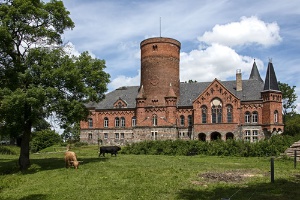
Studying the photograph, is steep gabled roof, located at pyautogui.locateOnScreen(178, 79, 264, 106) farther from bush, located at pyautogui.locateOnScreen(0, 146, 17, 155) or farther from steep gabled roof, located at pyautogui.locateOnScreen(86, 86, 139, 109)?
bush, located at pyautogui.locateOnScreen(0, 146, 17, 155)

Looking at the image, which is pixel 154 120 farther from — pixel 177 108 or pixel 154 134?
pixel 177 108

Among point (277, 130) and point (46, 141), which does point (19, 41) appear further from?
point (277, 130)

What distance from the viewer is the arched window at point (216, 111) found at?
55000mm

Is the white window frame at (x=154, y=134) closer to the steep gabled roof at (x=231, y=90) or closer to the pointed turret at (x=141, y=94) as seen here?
the pointed turret at (x=141, y=94)

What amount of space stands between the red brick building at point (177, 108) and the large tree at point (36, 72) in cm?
3320

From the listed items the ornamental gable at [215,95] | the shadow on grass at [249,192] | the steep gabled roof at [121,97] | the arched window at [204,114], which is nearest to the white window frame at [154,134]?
the steep gabled roof at [121,97]

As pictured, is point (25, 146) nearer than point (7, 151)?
Yes

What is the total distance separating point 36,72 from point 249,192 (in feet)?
49.8

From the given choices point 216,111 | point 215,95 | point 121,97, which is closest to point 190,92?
point 215,95

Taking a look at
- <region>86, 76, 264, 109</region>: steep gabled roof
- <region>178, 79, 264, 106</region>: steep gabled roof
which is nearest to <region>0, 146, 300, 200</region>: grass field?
<region>178, 79, 264, 106</region>: steep gabled roof

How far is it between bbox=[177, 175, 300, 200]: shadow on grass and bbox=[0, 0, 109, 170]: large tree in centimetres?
1134

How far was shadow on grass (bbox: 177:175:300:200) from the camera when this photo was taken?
1327cm

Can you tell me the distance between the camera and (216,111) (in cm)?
5506

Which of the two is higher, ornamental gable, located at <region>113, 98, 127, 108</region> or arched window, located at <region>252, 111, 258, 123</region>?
ornamental gable, located at <region>113, 98, 127, 108</region>
